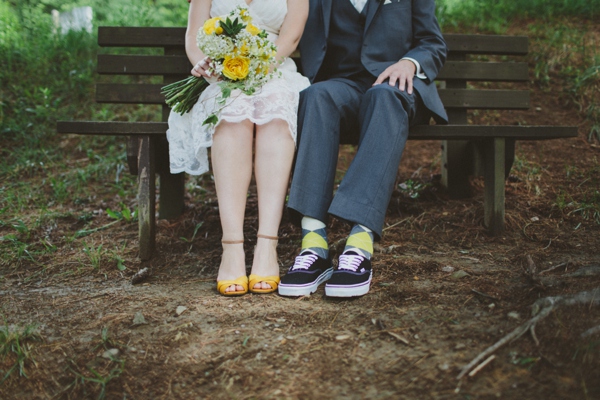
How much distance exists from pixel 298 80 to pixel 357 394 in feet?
5.61

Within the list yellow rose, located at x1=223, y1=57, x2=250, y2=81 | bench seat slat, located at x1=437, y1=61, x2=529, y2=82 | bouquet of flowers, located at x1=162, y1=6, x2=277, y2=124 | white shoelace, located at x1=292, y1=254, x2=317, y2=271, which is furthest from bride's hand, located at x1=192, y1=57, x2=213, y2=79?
bench seat slat, located at x1=437, y1=61, x2=529, y2=82

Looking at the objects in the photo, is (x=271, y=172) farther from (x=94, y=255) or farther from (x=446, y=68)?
(x=446, y=68)

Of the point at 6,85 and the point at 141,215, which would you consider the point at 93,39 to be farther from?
the point at 141,215

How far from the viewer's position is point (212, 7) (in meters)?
2.71

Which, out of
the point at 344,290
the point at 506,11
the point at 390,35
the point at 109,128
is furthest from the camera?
the point at 506,11

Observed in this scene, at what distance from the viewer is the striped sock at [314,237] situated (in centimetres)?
226

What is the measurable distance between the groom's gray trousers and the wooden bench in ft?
1.54

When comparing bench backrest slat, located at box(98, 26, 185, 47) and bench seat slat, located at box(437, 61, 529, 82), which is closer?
bench backrest slat, located at box(98, 26, 185, 47)

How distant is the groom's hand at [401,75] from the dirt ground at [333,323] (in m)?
0.84

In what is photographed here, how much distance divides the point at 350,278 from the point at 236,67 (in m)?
1.03

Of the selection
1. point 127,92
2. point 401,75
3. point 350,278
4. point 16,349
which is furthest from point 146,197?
point 401,75

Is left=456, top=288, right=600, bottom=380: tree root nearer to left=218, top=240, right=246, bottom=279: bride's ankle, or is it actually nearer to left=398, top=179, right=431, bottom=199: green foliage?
left=218, top=240, right=246, bottom=279: bride's ankle

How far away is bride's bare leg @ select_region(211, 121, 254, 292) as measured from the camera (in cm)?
230

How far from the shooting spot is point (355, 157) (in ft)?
7.47
